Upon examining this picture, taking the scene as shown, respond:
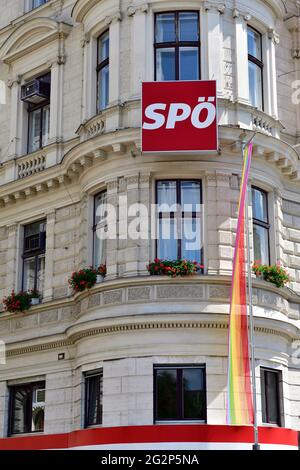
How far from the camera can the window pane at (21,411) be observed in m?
23.4

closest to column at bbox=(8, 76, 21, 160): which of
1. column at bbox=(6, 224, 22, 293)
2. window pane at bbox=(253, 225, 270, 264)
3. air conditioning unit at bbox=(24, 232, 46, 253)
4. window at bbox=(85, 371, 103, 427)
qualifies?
column at bbox=(6, 224, 22, 293)

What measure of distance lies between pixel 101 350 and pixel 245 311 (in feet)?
12.7

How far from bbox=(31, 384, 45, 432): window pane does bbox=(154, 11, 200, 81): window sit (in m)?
9.49

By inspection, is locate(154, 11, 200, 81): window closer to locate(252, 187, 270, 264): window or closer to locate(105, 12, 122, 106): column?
locate(105, 12, 122, 106): column

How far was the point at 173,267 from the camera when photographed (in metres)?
20.3

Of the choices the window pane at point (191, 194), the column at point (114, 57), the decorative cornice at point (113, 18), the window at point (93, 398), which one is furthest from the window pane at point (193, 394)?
the decorative cornice at point (113, 18)

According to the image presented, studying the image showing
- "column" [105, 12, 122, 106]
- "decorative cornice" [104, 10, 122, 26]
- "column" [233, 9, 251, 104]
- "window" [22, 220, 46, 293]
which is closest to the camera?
"column" [233, 9, 251, 104]

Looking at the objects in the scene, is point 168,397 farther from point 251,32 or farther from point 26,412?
point 251,32

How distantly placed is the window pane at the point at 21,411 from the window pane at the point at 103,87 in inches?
341

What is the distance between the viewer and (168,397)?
19.7 m

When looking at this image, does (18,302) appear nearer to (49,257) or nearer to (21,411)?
(49,257)

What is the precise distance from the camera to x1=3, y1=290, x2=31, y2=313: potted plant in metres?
24.0

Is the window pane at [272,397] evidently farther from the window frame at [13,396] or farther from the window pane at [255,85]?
the window pane at [255,85]

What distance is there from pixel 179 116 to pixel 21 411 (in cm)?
972
